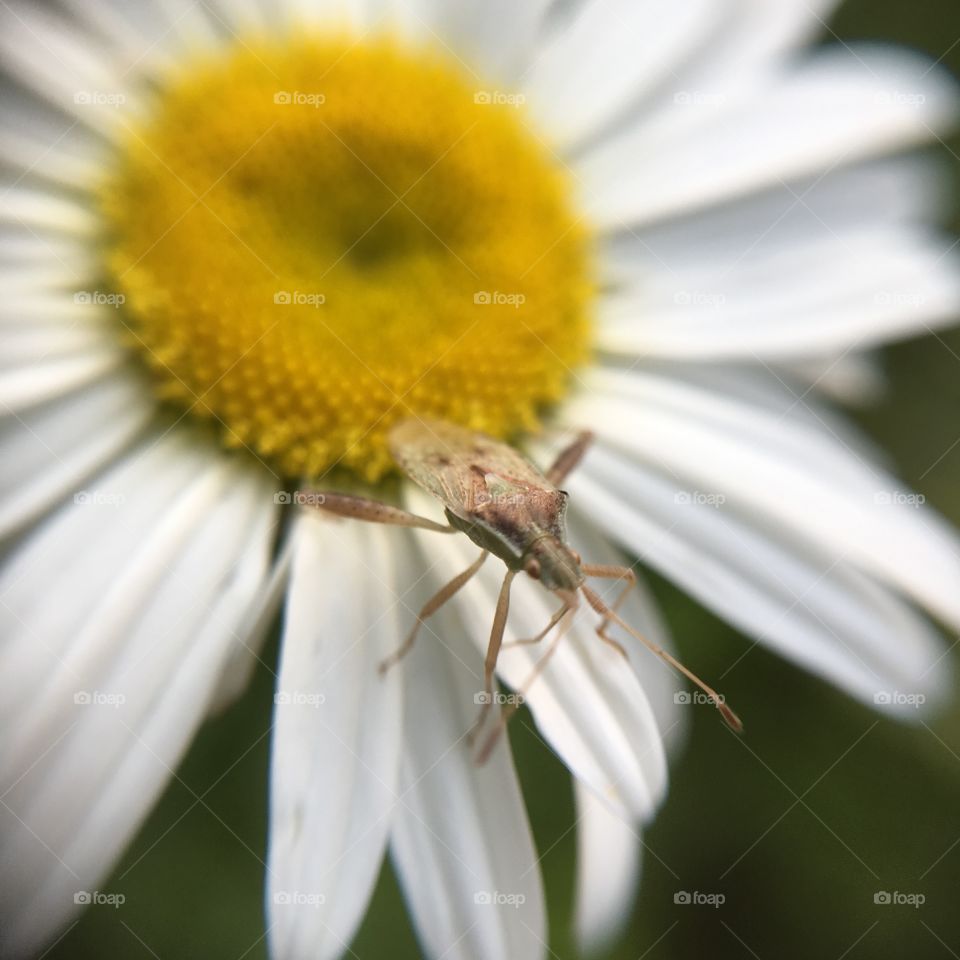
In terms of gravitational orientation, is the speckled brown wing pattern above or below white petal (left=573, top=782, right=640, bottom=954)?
above

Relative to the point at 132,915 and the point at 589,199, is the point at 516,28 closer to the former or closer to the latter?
the point at 589,199

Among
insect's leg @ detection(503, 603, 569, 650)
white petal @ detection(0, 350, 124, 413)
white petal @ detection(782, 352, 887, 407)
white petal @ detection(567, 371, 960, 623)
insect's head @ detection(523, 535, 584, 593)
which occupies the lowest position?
white petal @ detection(0, 350, 124, 413)

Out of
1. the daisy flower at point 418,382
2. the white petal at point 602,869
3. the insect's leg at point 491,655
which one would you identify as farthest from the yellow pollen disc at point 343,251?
the white petal at point 602,869

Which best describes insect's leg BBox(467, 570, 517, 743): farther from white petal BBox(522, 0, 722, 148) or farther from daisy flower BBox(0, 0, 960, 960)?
white petal BBox(522, 0, 722, 148)

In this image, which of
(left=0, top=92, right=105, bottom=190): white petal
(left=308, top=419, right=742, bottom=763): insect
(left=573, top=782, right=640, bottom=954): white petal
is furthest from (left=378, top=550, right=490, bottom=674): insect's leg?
(left=0, top=92, right=105, bottom=190): white petal

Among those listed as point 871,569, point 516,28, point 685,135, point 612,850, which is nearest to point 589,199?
point 685,135

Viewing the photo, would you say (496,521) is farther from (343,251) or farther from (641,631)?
(343,251)

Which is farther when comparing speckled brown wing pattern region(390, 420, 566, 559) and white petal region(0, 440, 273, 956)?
speckled brown wing pattern region(390, 420, 566, 559)

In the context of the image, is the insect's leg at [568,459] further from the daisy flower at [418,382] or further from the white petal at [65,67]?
the white petal at [65,67]
